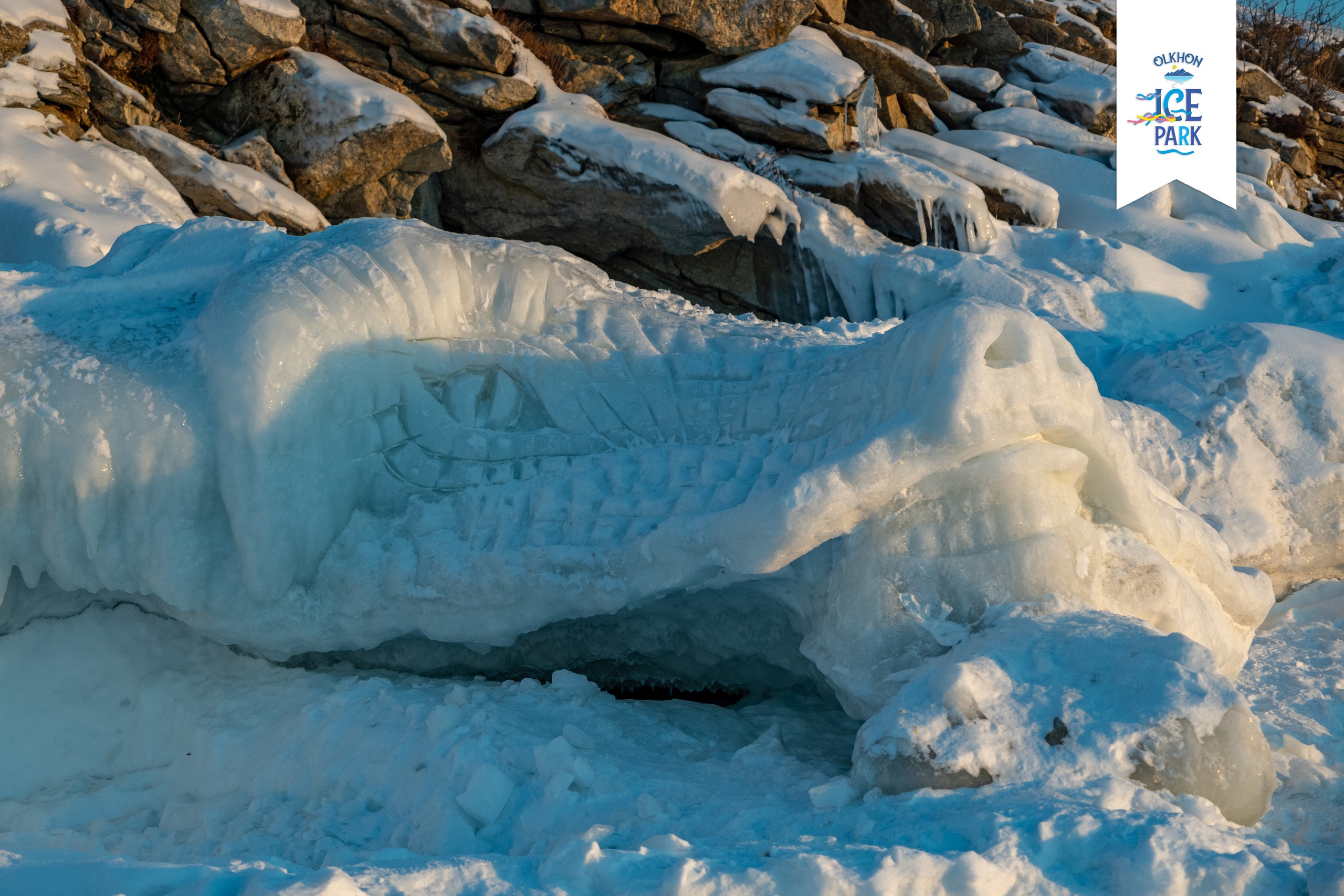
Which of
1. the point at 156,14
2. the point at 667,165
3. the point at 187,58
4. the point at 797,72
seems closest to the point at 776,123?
the point at 797,72

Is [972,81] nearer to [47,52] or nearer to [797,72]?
[797,72]

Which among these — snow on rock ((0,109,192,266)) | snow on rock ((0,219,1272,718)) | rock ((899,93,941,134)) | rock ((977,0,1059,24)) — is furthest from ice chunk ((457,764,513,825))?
rock ((977,0,1059,24))

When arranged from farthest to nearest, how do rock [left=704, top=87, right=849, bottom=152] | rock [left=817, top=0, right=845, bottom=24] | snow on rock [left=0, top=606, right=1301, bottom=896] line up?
rock [left=817, top=0, right=845, bottom=24], rock [left=704, top=87, right=849, bottom=152], snow on rock [left=0, top=606, right=1301, bottom=896]

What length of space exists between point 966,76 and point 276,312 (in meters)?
7.71

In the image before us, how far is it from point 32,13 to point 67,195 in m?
1.58

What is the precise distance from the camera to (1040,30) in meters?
9.80

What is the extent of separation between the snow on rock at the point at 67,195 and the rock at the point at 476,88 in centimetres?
203

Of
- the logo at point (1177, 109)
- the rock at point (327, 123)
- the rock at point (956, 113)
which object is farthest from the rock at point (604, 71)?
the logo at point (1177, 109)

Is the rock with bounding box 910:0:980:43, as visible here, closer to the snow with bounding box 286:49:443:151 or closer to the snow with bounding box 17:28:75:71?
the snow with bounding box 286:49:443:151

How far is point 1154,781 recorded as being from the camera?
1.80 metres

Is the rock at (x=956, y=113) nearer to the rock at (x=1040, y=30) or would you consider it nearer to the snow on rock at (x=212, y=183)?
the rock at (x=1040, y=30)

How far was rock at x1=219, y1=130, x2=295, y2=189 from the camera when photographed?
18.9 feet

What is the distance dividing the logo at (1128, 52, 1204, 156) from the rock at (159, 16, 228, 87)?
6.42 m

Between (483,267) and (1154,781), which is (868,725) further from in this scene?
(483,267)
